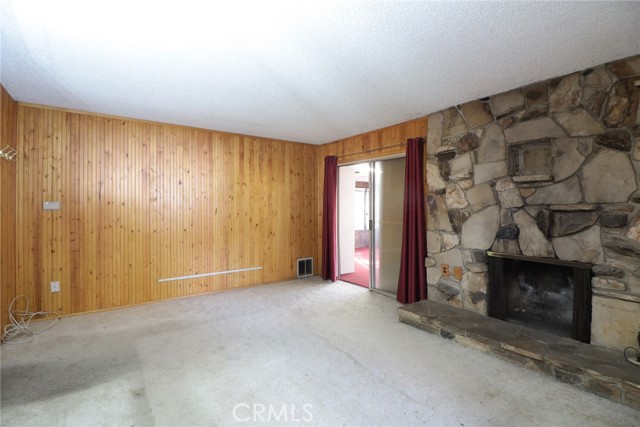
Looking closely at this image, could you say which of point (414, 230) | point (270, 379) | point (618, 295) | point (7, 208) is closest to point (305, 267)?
point (414, 230)

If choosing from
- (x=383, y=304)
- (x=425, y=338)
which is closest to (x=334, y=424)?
(x=425, y=338)


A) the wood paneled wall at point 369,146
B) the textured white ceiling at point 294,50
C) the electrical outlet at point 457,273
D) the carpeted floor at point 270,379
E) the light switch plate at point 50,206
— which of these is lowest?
the carpeted floor at point 270,379

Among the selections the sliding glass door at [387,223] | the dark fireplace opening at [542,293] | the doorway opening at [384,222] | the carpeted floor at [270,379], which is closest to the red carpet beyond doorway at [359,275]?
the doorway opening at [384,222]

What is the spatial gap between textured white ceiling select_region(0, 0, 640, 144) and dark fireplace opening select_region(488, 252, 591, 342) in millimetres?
1754

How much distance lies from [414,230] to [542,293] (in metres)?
1.44

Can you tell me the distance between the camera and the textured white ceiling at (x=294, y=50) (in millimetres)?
1796

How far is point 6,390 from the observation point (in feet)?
7.00

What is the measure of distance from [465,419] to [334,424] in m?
0.81

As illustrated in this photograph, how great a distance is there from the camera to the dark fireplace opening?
8.43 feet

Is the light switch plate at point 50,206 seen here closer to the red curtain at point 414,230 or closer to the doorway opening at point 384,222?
the doorway opening at point 384,222

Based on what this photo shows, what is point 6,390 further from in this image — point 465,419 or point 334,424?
point 465,419

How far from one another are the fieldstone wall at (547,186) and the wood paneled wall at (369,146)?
1.15 ft

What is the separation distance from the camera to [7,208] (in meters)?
3.04

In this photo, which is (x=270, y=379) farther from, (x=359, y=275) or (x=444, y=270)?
(x=359, y=275)
